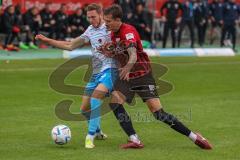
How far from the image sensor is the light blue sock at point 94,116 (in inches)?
397

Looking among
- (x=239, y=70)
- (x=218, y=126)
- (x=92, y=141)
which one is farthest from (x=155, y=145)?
(x=239, y=70)

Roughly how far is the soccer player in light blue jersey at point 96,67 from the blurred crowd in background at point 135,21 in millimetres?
19667

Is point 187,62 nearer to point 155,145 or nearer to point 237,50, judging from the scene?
point 237,50

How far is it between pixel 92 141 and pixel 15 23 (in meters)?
21.1

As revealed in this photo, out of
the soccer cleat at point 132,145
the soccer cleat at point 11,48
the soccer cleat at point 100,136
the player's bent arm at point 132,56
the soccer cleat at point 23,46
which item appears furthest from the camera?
the soccer cleat at point 23,46

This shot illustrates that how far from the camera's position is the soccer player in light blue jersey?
10.1m

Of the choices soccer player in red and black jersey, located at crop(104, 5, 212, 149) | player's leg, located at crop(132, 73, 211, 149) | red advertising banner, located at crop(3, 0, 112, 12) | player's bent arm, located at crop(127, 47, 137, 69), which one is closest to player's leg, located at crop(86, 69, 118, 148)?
soccer player in red and black jersey, located at crop(104, 5, 212, 149)

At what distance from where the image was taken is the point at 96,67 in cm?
1057

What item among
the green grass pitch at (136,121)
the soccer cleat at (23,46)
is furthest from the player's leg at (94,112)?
the soccer cleat at (23,46)

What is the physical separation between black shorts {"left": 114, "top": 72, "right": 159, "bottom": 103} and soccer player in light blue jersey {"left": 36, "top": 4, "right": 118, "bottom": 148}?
9.0 inches

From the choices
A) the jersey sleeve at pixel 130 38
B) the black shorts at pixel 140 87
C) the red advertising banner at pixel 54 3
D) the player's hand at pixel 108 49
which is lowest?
the red advertising banner at pixel 54 3

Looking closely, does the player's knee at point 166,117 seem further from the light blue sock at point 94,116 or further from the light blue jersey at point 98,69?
the light blue sock at point 94,116

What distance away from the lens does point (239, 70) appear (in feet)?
74.8

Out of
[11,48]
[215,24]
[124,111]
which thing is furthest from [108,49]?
[215,24]
